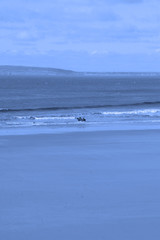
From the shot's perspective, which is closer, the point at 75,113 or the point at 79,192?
the point at 79,192

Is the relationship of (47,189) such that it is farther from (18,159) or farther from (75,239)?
(18,159)

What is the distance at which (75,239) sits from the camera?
6.23 metres

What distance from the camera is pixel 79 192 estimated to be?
28.0 ft

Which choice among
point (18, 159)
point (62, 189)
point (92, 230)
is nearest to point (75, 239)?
point (92, 230)

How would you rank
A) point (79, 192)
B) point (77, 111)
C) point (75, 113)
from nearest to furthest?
point (79, 192) < point (75, 113) < point (77, 111)

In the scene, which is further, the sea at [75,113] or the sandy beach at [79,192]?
the sea at [75,113]

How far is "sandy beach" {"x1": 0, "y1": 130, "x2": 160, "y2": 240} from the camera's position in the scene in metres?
6.59

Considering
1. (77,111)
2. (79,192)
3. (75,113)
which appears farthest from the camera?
(77,111)

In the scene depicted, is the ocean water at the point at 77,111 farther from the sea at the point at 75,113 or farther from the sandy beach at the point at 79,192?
the sandy beach at the point at 79,192

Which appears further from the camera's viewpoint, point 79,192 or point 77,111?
point 77,111

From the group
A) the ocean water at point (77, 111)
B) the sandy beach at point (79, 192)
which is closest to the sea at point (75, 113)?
the ocean water at point (77, 111)

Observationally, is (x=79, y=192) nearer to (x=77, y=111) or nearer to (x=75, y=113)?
(x=75, y=113)

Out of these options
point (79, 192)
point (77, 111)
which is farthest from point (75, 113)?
point (79, 192)

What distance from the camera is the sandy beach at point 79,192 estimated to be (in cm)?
659
